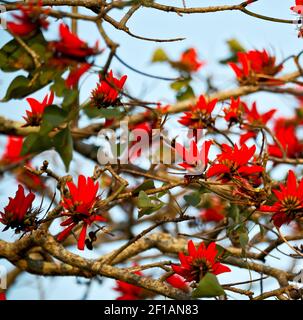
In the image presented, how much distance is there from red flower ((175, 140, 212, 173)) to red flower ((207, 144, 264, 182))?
2 cm

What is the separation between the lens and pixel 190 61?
292cm

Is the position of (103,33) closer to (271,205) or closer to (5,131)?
(271,205)

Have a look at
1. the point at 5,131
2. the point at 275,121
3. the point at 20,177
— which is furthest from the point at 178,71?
the point at 5,131

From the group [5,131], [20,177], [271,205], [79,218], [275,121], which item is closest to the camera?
[79,218]

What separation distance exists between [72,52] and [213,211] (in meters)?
1.50

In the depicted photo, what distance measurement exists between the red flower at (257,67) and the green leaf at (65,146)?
1.01m

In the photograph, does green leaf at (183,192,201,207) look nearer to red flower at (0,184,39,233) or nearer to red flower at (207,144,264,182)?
red flower at (207,144,264,182)

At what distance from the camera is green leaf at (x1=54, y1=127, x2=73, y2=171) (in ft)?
3.80

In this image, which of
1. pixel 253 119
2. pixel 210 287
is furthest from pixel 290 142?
pixel 210 287

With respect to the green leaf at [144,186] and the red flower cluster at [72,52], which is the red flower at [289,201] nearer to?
the green leaf at [144,186]

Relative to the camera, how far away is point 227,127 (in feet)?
6.41

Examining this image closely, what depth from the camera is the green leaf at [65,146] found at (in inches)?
45.6

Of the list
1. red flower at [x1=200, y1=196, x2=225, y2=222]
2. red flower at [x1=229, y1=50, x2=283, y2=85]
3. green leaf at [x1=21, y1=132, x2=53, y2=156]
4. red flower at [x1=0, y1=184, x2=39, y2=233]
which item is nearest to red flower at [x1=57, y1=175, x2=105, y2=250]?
red flower at [x1=0, y1=184, x2=39, y2=233]
